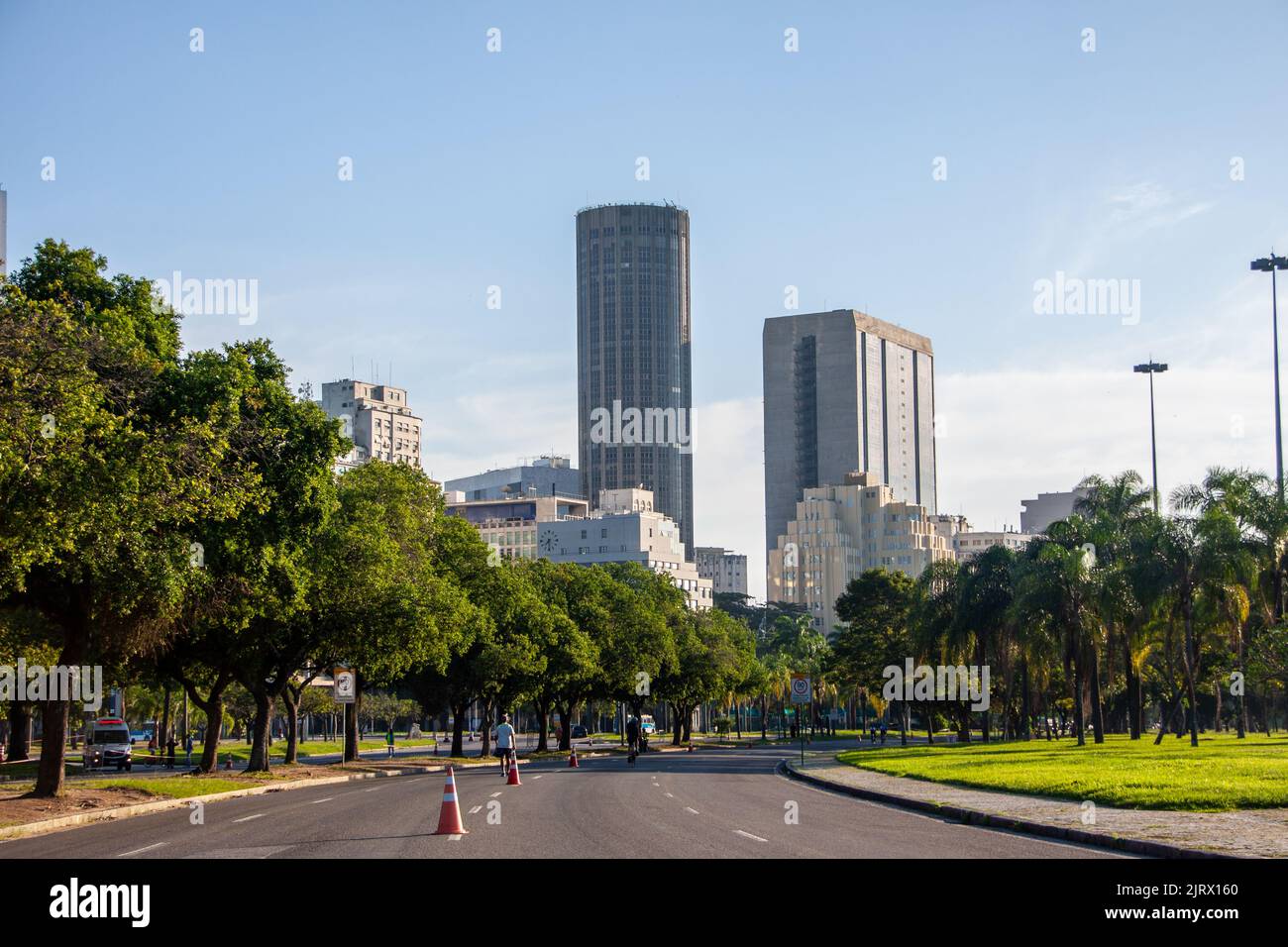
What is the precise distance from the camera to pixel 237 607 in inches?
1374

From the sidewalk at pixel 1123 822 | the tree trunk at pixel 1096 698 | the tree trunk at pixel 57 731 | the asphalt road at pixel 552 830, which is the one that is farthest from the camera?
the tree trunk at pixel 1096 698

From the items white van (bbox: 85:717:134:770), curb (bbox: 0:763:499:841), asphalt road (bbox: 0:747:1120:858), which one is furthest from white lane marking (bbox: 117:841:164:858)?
white van (bbox: 85:717:134:770)

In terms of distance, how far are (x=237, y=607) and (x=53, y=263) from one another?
29.9ft

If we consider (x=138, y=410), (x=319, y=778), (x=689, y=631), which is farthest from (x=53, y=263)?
(x=689, y=631)

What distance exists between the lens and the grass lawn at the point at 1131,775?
25.7m

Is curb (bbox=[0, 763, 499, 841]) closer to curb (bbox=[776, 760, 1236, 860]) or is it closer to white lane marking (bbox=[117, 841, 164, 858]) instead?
white lane marking (bbox=[117, 841, 164, 858])

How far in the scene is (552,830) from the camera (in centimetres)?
2153

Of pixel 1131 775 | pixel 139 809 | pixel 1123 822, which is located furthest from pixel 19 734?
pixel 1123 822

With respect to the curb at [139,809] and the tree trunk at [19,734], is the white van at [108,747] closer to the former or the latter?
the tree trunk at [19,734]

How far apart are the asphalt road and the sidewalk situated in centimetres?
60

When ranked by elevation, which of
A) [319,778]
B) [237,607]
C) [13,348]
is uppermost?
[13,348]

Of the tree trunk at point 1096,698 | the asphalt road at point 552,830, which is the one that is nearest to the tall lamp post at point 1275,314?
the tree trunk at point 1096,698

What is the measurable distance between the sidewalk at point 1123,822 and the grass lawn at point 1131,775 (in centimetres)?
81
